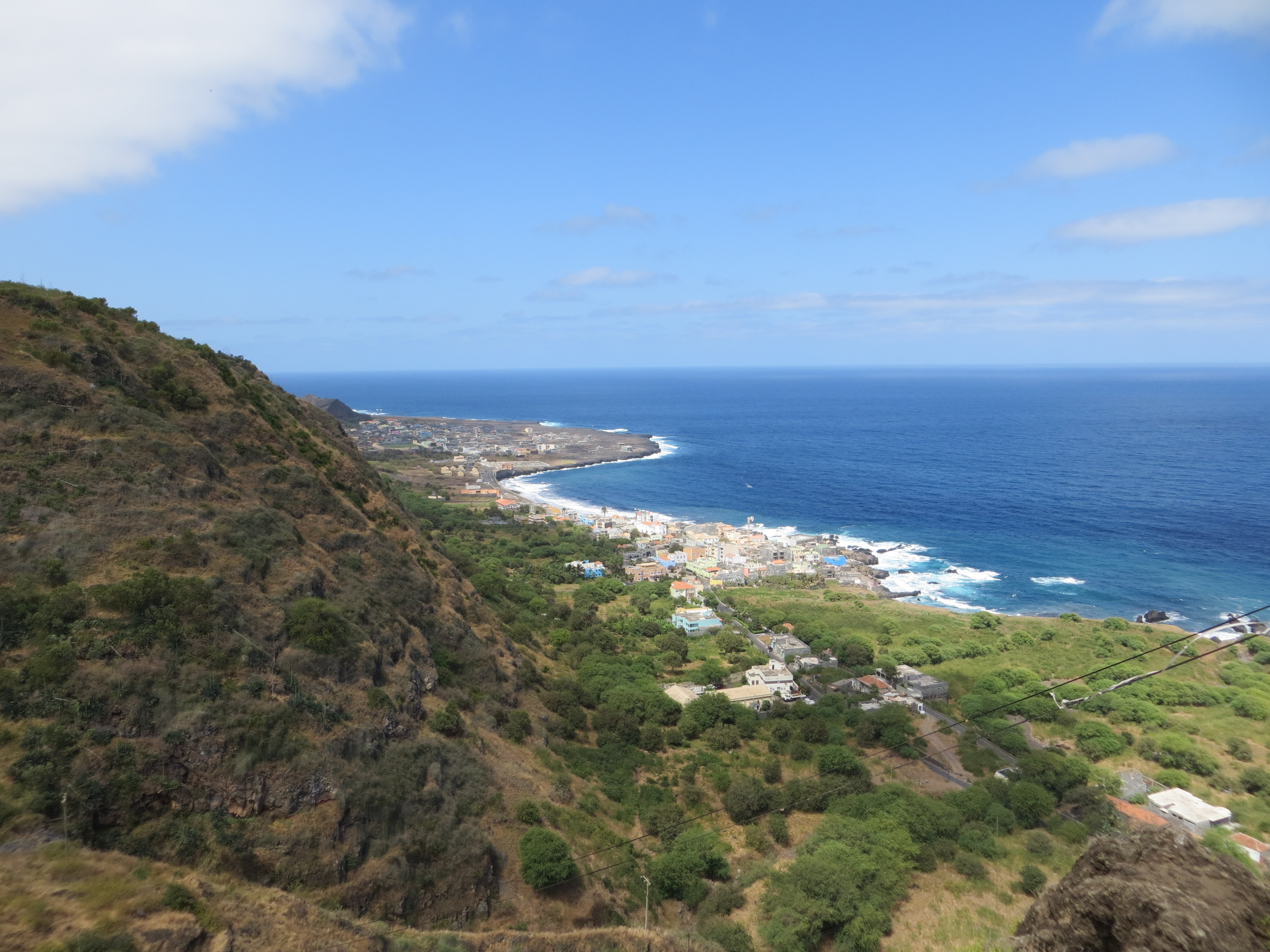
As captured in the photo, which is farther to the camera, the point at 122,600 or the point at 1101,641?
the point at 1101,641

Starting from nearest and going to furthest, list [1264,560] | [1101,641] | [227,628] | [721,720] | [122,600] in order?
[122,600] → [227,628] → [721,720] → [1101,641] → [1264,560]

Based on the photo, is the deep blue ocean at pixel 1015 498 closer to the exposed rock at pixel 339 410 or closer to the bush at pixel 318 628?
the bush at pixel 318 628

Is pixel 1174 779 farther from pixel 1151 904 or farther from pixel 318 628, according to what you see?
pixel 318 628

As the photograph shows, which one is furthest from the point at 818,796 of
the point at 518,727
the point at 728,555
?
the point at 728,555

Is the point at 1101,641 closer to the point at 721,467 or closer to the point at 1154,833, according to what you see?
the point at 1154,833

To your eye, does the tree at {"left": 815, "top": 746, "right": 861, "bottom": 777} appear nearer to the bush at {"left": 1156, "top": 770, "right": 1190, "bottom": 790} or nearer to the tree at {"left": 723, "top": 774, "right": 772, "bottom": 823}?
the tree at {"left": 723, "top": 774, "right": 772, "bottom": 823}

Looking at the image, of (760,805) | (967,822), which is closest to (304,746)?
(760,805)

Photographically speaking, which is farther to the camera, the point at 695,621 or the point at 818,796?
the point at 695,621
